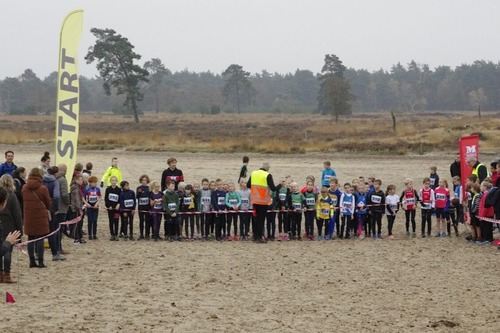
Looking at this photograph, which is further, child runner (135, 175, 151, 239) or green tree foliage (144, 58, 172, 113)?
green tree foliage (144, 58, 172, 113)

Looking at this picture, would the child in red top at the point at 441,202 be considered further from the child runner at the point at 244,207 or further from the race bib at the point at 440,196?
the child runner at the point at 244,207

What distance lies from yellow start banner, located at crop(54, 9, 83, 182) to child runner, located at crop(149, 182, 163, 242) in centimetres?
183

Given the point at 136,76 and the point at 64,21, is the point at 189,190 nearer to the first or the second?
the point at 64,21

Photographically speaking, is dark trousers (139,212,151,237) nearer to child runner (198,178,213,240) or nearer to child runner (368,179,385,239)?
child runner (198,178,213,240)

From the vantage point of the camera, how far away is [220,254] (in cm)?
1505

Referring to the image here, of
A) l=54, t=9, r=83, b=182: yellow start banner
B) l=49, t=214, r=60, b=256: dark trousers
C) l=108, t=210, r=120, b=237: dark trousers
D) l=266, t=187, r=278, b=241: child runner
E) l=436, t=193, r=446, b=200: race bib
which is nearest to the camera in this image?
l=49, t=214, r=60, b=256: dark trousers

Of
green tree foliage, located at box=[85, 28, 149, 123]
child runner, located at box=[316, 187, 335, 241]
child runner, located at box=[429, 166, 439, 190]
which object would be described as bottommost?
child runner, located at box=[316, 187, 335, 241]

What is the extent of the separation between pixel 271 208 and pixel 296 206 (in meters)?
0.56

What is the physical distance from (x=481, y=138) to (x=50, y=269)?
31578 millimetres

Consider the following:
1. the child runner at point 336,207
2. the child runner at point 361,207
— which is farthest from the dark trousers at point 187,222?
the child runner at point 361,207

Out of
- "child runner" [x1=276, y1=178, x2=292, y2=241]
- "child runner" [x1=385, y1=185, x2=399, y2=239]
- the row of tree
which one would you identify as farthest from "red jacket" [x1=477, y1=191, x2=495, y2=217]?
the row of tree

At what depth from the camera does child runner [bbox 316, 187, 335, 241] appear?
1741 centimetres

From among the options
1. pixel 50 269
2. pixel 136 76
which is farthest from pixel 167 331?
pixel 136 76

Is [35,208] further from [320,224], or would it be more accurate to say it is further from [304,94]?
[304,94]
